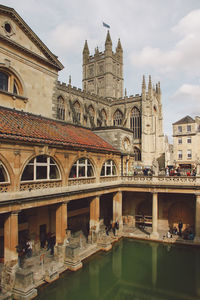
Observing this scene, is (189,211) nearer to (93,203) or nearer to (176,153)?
(93,203)

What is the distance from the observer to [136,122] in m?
Result: 66.8

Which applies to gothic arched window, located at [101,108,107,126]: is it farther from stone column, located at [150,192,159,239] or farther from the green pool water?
the green pool water

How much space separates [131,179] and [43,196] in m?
13.5

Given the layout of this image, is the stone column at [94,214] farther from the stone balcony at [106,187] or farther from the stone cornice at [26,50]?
the stone cornice at [26,50]

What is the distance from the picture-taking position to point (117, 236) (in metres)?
26.5

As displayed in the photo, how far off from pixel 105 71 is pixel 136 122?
27.0 m

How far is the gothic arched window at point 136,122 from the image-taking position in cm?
6636

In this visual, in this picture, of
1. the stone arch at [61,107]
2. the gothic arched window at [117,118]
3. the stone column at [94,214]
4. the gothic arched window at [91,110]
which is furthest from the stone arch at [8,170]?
the gothic arched window at [117,118]

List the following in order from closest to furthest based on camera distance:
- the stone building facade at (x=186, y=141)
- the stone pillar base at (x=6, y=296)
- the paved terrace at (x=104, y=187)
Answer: the stone pillar base at (x=6, y=296) → the paved terrace at (x=104, y=187) → the stone building facade at (x=186, y=141)

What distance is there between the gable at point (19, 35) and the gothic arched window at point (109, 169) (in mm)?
12494

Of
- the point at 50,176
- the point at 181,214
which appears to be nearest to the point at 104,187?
the point at 50,176

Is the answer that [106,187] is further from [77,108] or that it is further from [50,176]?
[77,108]

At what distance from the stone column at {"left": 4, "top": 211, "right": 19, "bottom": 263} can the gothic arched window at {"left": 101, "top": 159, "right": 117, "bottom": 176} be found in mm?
12404

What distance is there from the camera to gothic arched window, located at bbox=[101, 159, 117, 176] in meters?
26.2
